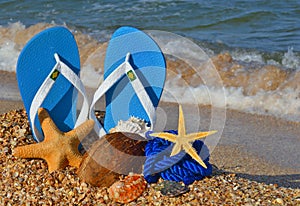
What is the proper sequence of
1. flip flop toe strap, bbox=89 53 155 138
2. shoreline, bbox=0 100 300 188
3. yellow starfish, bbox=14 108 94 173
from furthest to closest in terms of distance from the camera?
shoreline, bbox=0 100 300 188
flip flop toe strap, bbox=89 53 155 138
yellow starfish, bbox=14 108 94 173

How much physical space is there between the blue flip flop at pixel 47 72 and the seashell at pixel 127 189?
2.79 ft

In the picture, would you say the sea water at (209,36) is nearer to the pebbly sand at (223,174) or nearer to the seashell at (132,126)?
the pebbly sand at (223,174)

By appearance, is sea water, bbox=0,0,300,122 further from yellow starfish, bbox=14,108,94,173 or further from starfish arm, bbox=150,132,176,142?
starfish arm, bbox=150,132,176,142

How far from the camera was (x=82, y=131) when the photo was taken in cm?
375

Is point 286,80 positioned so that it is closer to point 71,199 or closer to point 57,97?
point 57,97

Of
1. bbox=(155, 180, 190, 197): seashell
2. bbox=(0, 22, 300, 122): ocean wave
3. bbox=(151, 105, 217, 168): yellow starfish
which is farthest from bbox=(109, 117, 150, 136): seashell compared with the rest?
bbox=(0, 22, 300, 122): ocean wave

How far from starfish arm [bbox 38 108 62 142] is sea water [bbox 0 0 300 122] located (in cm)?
201

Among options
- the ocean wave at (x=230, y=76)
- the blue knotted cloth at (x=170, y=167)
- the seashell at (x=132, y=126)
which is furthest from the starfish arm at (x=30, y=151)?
the ocean wave at (x=230, y=76)

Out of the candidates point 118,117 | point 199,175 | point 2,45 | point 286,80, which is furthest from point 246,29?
point 199,175

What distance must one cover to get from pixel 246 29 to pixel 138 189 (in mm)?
5462

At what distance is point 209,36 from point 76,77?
177 inches

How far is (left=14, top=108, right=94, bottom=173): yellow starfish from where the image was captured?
3.62 metres

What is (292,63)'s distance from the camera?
6824 millimetres

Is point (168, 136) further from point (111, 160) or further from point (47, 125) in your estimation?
point (47, 125)
